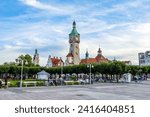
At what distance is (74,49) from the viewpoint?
132625 mm

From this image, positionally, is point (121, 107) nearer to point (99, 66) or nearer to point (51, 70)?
point (99, 66)

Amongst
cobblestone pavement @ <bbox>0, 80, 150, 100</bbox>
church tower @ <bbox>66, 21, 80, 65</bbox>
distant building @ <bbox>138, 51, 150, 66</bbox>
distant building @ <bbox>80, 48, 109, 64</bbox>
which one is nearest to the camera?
cobblestone pavement @ <bbox>0, 80, 150, 100</bbox>

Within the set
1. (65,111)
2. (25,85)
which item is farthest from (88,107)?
(25,85)

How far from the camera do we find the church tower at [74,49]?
434 ft

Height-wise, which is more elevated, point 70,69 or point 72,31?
point 72,31

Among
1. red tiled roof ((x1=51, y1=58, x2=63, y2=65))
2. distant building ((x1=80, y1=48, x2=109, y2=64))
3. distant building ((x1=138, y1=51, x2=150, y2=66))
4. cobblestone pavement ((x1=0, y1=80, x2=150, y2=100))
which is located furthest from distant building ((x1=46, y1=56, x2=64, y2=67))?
cobblestone pavement ((x1=0, y1=80, x2=150, y2=100))

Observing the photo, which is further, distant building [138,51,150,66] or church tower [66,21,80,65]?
distant building [138,51,150,66]

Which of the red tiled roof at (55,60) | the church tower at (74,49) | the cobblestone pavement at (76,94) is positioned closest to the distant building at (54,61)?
the red tiled roof at (55,60)

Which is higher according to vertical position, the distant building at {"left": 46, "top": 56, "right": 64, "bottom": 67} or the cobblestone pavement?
the distant building at {"left": 46, "top": 56, "right": 64, "bottom": 67}

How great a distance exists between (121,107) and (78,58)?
410ft

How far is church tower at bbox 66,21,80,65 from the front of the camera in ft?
434

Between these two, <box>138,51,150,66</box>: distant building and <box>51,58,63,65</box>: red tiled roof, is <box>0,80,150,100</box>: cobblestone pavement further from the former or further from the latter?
<box>138,51,150,66</box>: distant building

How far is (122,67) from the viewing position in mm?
64562

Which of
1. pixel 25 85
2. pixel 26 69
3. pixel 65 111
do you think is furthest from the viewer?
pixel 26 69
